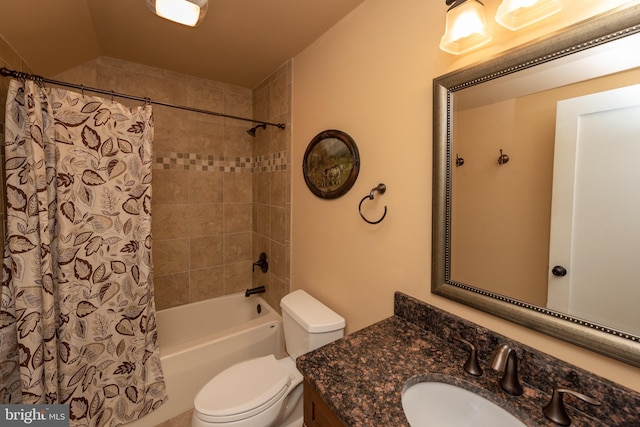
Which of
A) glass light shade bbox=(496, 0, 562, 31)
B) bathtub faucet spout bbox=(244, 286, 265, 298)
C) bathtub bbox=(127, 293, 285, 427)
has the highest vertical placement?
glass light shade bbox=(496, 0, 562, 31)

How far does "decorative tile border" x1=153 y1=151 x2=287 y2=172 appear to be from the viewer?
2158 millimetres

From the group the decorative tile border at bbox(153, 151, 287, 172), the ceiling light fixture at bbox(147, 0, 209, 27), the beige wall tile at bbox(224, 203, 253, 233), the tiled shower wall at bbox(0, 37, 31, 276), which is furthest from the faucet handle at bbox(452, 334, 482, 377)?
the beige wall tile at bbox(224, 203, 253, 233)

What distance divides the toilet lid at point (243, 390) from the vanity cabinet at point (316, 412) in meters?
0.39

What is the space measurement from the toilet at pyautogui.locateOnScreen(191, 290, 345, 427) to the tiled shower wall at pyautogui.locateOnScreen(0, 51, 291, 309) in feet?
1.98

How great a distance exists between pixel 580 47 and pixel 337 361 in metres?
1.16

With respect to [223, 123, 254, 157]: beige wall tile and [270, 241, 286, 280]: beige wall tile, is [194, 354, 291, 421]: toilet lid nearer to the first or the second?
[270, 241, 286, 280]: beige wall tile

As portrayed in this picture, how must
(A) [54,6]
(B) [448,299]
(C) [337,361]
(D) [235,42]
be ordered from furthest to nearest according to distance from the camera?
(D) [235,42] < (A) [54,6] < (B) [448,299] < (C) [337,361]

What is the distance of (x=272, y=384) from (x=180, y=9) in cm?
183

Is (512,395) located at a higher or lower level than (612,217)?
lower

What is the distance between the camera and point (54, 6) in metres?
1.25

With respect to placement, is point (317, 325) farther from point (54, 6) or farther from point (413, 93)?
point (54, 6)

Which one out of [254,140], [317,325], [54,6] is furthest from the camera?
[254,140]

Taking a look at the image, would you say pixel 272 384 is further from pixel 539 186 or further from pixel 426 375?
pixel 539 186

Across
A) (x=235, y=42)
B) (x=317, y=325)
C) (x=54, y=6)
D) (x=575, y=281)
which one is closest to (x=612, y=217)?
(x=575, y=281)
